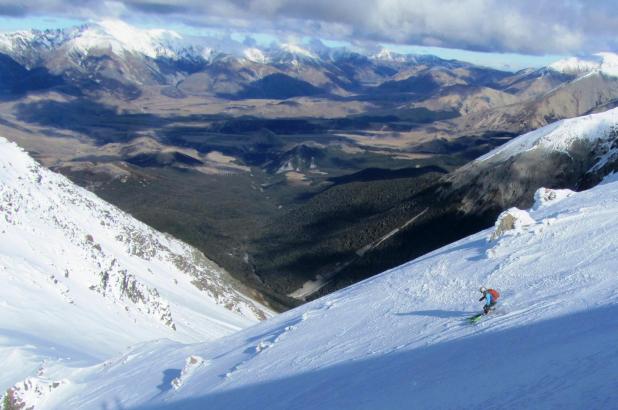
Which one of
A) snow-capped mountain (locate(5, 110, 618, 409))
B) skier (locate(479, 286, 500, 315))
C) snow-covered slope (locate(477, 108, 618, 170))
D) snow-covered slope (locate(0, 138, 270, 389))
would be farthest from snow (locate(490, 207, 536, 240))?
snow-covered slope (locate(477, 108, 618, 170))

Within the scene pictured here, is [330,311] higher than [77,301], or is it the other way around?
[77,301]

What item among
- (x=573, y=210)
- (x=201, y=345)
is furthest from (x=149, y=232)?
(x=573, y=210)

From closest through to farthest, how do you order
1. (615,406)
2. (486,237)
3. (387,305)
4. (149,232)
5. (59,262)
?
1. (615,406)
2. (387,305)
3. (486,237)
4. (59,262)
5. (149,232)

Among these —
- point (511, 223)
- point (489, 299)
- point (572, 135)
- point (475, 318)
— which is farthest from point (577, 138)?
point (475, 318)

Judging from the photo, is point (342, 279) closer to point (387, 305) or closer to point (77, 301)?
point (77, 301)

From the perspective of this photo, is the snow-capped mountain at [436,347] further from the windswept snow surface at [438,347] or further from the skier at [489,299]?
the skier at [489,299]

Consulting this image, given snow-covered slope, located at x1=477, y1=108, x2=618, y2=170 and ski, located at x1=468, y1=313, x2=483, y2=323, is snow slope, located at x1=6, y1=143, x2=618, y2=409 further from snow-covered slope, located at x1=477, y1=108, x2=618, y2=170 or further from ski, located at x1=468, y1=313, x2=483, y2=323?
snow-covered slope, located at x1=477, y1=108, x2=618, y2=170
